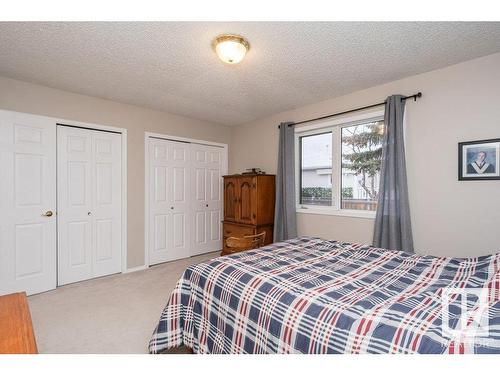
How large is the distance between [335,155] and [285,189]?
2.75ft

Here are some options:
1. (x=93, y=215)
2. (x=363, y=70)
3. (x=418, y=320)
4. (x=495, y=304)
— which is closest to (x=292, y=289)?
(x=418, y=320)

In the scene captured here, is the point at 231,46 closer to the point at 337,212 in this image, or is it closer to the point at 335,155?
the point at 335,155

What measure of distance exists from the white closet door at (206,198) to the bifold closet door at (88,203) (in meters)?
1.22

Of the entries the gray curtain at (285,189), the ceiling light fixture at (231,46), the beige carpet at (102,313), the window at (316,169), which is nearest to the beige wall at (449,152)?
the window at (316,169)

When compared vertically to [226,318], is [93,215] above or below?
above

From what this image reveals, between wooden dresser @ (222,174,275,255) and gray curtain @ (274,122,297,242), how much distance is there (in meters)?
0.17

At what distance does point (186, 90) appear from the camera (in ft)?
10.2

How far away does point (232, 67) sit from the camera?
2.52m

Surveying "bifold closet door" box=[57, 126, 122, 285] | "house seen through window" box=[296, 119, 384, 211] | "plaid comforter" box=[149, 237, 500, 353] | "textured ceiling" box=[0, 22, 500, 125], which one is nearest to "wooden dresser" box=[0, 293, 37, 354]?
"plaid comforter" box=[149, 237, 500, 353]

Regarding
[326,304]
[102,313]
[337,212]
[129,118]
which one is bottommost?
[102,313]

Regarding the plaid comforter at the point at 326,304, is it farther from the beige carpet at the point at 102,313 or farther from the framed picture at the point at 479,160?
the framed picture at the point at 479,160

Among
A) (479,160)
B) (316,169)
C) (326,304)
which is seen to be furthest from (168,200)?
(479,160)

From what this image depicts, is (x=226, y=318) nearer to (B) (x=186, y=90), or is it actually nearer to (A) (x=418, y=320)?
(A) (x=418, y=320)
